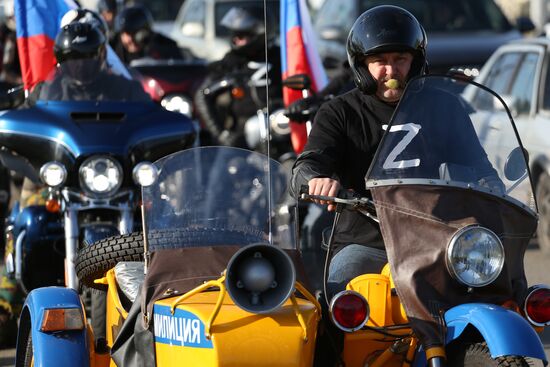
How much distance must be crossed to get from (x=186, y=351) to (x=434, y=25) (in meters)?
13.0

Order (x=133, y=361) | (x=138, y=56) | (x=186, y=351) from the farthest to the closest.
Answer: (x=138, y=56)
(x=133, y=361)
(x=186, y=351)

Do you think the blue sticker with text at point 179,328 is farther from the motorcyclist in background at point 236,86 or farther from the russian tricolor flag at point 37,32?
the motorcyclist in background at point 236,86

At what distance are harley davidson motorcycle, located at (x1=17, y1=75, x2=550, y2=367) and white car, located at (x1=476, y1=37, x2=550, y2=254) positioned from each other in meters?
6.50

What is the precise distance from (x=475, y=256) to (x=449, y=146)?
470mm

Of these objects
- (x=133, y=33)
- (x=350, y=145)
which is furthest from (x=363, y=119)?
(x=133, y=33)

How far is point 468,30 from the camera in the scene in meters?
17.0

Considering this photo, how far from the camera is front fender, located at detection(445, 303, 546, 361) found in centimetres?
410

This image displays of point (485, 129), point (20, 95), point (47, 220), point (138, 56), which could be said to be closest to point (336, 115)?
point (485, 129)

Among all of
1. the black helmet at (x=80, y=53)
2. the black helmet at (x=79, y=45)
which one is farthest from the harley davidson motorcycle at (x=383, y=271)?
the black helmet at (x=79, y=45)

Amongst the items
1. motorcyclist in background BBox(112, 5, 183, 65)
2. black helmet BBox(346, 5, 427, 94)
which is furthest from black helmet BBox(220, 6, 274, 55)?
black helmet BBox(346, 5, 427, 94)

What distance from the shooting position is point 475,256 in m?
4.33

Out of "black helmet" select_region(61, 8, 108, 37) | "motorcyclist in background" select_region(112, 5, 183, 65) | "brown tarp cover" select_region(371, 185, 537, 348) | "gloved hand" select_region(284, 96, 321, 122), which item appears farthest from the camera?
"motorcyclist in background" select_region(112, 5, 183, 65)

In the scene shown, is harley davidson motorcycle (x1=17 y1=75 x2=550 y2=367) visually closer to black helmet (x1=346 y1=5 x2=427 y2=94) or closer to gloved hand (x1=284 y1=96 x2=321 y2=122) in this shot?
black helmet (x1=346 y1=5 x2=427 y2=94)

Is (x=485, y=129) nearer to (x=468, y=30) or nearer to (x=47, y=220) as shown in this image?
(x=47, y=220)
